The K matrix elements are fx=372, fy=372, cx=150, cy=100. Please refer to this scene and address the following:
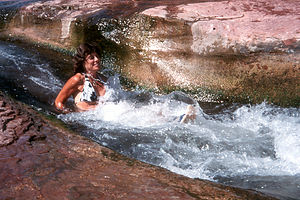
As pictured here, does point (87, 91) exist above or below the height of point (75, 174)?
below

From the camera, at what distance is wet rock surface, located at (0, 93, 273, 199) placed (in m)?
1.99

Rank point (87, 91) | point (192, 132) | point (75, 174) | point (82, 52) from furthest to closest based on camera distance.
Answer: point (87, 91)
point (82, 52)
point (192, 132)
point (75, 174)

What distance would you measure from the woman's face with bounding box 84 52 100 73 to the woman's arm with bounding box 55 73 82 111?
0.14m

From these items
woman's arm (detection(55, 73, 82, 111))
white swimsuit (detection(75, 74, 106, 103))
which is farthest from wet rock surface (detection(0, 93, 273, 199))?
white swimsuit (detection(75, 74, 106, 103))

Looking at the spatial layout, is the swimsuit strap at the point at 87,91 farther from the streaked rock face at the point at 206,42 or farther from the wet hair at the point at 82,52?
the streaked rock face at the point at 206,42

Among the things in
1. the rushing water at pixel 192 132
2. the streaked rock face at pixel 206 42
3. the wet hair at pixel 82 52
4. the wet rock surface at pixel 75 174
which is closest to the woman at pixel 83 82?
the wet hair at pixel 82 52

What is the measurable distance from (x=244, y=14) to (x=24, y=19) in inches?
155

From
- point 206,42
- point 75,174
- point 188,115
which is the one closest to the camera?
point 75,174

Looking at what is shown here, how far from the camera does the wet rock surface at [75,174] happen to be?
199cm

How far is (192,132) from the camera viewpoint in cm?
365

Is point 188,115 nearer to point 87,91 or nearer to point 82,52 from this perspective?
Result: point 87,91

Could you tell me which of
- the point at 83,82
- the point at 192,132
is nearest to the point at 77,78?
the point at 83,82

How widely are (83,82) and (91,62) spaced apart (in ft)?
0.90

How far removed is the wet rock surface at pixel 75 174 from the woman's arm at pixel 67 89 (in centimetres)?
164
